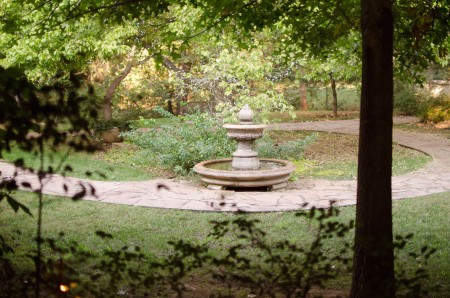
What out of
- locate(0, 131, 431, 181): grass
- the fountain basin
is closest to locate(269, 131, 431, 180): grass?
locate(0, 131, 431, 181): grass

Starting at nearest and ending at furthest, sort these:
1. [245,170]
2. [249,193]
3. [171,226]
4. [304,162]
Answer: [171,226] → [249,193] → [245,170] → [304,162]

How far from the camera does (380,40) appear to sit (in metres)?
3.48

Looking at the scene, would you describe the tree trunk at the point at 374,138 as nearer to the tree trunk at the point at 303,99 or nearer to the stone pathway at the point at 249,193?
the stone pathway at the point at 249,193

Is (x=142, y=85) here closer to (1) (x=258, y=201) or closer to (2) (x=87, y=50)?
(2) (x=87, y=50)

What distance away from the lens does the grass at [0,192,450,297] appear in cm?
599

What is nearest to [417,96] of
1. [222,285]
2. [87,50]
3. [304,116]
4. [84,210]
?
[304,116]

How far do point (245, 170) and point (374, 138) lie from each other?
6205mm

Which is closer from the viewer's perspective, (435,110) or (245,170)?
(245,170)

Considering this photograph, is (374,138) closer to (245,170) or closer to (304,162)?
(245,170)

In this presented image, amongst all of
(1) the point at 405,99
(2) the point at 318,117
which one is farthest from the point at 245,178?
(1) the point at 405,99

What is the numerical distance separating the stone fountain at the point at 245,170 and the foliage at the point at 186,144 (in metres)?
0.61

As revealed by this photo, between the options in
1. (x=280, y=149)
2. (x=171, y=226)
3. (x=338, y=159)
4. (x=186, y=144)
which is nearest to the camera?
(x=171, y=226)

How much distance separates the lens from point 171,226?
23.2ft

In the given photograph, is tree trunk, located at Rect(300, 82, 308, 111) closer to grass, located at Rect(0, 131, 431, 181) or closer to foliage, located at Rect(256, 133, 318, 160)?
grass, located at Rect(0, 131, 431, 181)
